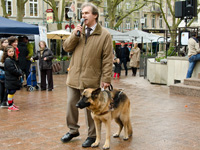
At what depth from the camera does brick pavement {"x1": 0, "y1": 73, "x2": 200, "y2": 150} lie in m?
4.98

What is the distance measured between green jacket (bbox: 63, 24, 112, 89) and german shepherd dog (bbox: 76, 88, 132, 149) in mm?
271

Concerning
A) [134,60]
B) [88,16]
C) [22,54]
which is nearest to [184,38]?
[134,60]

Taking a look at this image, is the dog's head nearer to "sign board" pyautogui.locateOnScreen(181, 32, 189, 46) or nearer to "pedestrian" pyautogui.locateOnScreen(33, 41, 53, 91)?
"pedestrian" pyautogui.locateOnScreen(33, 41, 53, 91)

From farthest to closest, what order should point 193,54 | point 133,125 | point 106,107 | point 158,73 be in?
point 158,73 < point 193,54 < point 133,125 < point 106,107

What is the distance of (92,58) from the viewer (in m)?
4.70

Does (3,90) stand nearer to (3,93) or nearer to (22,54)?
(3,93)

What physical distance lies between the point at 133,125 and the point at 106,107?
73.2 inches

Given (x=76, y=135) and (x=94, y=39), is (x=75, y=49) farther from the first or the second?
(x=76, y=135)

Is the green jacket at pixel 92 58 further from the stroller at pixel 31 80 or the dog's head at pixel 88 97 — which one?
the stroller at pixel 31 80

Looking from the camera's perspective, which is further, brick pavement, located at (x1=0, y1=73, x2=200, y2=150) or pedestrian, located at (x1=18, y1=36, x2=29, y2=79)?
pedestrian, located at (x1=18, y1=36, x2=29, y2=79)

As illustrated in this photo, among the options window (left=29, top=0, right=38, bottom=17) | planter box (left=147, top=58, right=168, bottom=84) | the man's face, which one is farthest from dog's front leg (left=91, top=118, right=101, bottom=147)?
window (left=29, top=0, right=38, bottom=17)

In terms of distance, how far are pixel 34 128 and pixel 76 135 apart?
4.10ft

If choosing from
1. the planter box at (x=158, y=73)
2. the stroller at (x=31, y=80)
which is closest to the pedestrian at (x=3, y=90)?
the stroller at (x=31, y=80)

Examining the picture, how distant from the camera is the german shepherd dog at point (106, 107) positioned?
14.4ft
